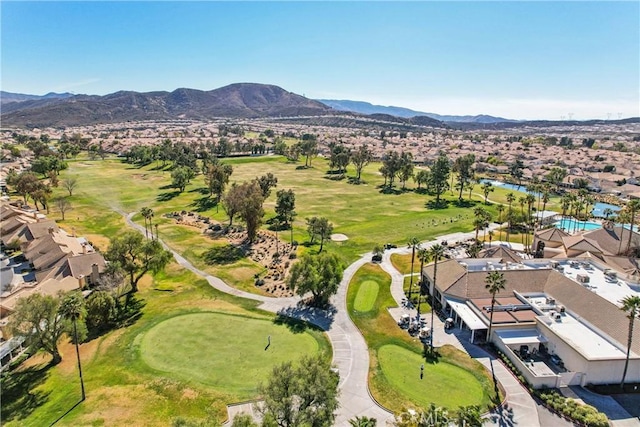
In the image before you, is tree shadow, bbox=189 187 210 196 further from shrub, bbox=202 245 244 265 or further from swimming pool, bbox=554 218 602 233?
swimming pool, bbox=554 218 602 233

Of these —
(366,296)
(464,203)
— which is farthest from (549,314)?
(464,203)

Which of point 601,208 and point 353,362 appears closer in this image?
point 353,362

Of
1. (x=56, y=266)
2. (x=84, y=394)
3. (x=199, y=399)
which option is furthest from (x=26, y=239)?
(x=199, y=399)

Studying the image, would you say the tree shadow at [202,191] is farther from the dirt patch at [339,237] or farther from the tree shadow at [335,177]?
the dirt patch at [339,237]

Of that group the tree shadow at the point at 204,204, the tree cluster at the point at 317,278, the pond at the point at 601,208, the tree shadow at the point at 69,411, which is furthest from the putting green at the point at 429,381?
the pond at the point at 601,208

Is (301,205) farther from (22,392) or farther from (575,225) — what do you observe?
(22,392)

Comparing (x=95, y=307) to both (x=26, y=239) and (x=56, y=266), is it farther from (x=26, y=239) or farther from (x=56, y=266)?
(x=26, y=239)
